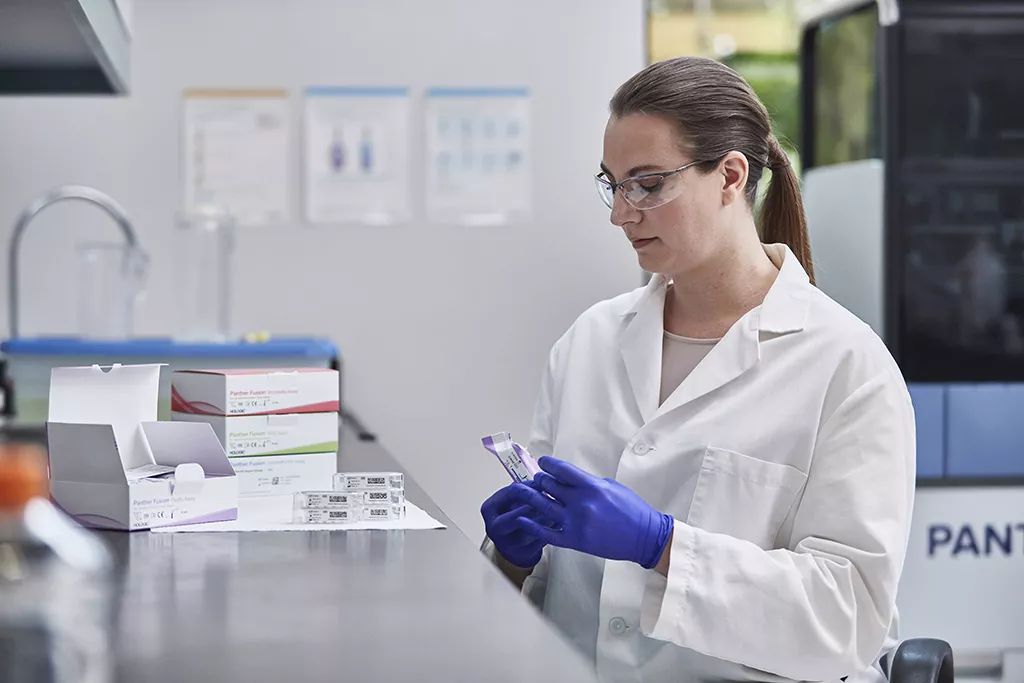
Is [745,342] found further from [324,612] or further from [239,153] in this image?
[239,153]

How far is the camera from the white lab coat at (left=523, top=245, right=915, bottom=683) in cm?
126

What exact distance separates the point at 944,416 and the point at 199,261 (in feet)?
5.90

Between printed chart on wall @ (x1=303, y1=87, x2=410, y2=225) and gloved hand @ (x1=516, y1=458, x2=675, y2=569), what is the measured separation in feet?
5.66

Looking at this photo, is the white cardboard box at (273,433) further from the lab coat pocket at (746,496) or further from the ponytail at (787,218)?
the ponytail at (787,218)

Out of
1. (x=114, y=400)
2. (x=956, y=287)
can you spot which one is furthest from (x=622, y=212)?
(x=956, y=287)

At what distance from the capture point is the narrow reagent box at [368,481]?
1.24m

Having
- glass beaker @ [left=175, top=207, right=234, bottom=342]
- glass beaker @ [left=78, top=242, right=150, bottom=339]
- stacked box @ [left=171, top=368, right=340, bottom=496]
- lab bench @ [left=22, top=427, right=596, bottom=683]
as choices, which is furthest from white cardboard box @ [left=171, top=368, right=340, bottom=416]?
glass beaker @ [left=175, top=207, right=234, bottom=342]

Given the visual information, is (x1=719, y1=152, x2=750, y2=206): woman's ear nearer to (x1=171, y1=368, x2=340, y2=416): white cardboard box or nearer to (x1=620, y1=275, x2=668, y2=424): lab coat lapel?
(x1=620, y1=275, x2=668, y2=424): lab coat lapel

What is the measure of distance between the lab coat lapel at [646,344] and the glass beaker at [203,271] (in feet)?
4.76

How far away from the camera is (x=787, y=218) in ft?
5.42

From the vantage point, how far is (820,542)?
1.28m

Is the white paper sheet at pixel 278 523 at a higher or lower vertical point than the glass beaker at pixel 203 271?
lower

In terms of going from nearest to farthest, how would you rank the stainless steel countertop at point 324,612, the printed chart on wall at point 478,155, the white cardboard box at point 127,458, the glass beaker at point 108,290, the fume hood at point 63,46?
1. the stainless steel countertop at point 324,612
2. the white cardboard box at point 127,458
3. the fume hood at point 63,46
4. the glass beaker at point 108,290
5. the printed chart on wall at point 478,155

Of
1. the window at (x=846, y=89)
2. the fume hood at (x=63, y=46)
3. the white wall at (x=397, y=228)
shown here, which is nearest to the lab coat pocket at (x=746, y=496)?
the fume hood at (x=63, y=46)
